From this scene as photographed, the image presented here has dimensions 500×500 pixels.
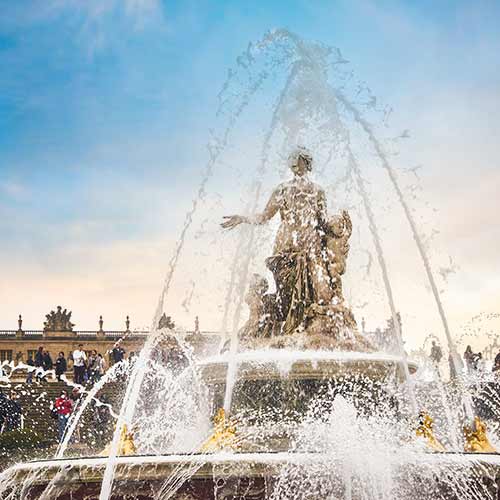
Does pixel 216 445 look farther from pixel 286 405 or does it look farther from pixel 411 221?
pixel 411 221

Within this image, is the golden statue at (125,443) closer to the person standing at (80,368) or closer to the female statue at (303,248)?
the female statue at (303,248)

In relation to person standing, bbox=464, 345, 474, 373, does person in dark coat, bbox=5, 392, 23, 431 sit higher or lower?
lower

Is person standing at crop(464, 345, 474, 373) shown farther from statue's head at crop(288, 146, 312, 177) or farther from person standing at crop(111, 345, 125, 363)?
statue's head at crop(288, 146, 312, 177)

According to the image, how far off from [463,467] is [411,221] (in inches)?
187

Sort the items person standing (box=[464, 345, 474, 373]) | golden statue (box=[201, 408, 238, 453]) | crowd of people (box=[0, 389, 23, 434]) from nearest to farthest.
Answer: golden statue (box=[201, 408, 238, 453])
crowd of people (box=[0, 389, 23, 434])
person standing (box=[464, 345, 474, 373])

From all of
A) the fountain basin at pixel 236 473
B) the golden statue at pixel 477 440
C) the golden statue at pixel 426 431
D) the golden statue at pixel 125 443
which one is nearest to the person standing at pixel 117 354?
the golden statue at pixel 125 443

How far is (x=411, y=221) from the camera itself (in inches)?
393

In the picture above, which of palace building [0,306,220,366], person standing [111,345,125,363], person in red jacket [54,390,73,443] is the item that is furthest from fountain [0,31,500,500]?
palace building [0,306,220,366]

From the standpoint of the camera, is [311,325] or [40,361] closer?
[311,325]

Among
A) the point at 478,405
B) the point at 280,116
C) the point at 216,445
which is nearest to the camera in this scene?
the point at 216,445

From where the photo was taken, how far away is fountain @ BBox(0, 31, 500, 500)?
563cm

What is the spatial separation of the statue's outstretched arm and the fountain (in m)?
0.01

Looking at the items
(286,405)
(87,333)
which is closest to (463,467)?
(286,405)

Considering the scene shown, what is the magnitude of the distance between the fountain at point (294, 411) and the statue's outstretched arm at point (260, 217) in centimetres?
1
